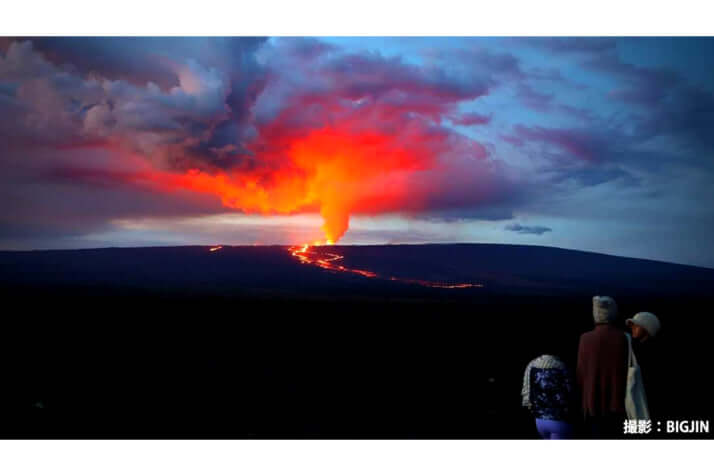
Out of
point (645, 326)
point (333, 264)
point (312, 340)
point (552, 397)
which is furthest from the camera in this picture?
point (333, 264)

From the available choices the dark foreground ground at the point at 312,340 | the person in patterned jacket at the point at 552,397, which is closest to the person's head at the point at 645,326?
the person in patterned jacket at the point at 552,397

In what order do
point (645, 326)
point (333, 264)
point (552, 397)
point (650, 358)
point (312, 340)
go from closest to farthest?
point (552, 397) → point (645, 326) → point (650, 358) → point (312, 340) → point (333, 264)

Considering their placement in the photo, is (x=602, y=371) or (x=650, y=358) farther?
(x=650, y=358)

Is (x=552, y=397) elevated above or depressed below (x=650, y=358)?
above

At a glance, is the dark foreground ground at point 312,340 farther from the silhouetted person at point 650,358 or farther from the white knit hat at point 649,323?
the white knit hat at point 649,323

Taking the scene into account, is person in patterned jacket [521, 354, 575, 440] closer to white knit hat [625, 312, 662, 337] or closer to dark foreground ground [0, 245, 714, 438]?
white knit hat [625, 312, 662, 337]

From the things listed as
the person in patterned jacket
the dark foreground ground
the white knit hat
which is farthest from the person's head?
the dark foreground ground

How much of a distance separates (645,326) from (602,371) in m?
0.47

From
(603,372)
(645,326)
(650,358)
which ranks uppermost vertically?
(645,326)

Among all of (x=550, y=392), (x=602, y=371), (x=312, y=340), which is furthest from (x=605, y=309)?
(x=312, y=340)

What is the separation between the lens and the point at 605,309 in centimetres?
420

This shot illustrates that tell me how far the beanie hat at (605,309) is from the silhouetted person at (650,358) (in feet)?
0.54

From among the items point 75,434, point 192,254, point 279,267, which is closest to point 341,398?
point 75,434

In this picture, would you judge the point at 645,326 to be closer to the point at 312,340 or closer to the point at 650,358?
the point at 650,358
